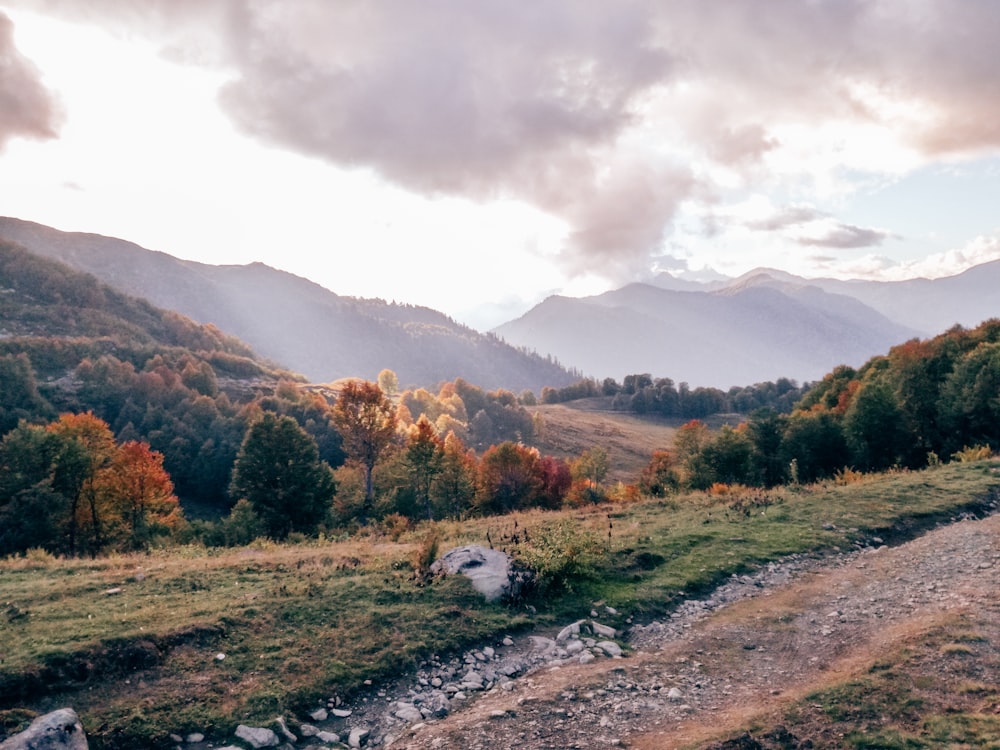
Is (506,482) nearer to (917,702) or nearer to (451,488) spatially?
(451,488)

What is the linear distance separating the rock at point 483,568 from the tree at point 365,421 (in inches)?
1428

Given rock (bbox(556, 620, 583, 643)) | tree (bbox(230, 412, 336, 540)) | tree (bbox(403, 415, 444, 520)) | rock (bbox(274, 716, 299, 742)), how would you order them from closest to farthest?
rock (bbox(274, 716, 299, 742)), rock (bbox(556, 620, 583, 643)), tree (bbox(230, 412, 336, 540)), tree (bbox(403, 415, 444, 520))

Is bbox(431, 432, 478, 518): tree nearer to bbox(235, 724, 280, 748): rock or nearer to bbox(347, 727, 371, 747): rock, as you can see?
bbox(347, 727, 371, 747): rock

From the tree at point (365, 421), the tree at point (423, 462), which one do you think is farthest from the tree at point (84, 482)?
the tree at point (423, 462)

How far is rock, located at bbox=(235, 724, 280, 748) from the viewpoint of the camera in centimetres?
930

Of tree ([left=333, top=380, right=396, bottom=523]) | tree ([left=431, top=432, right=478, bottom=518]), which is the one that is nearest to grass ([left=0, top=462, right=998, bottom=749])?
tree ([left=431, top=432, right=478, bottom=518])

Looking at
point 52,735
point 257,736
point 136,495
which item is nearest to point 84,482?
point 136,495

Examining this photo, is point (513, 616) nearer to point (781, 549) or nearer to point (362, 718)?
point (362, 718)

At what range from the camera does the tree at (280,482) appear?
38344mm

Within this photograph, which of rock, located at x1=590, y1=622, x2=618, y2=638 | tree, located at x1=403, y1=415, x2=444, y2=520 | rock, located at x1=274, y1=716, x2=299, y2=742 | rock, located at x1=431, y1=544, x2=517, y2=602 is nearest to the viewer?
rock, located at x1=274, y1=716, x2=299, y2=742

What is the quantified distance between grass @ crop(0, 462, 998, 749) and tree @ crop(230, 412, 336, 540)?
13.9 meters

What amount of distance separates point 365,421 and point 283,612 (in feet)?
132

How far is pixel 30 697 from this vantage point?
32.2 ft

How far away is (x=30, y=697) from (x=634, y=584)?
13793mm
